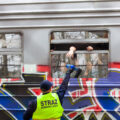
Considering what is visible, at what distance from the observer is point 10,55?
4.14m

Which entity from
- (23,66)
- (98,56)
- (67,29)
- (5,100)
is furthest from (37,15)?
(5,100)

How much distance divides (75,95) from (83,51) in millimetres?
679

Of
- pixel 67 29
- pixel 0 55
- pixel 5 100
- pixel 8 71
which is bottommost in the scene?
pixel 5 100

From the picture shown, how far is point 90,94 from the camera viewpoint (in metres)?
3.97

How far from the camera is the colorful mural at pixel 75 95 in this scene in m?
3.94

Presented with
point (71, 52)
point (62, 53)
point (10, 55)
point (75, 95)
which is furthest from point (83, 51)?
point (10, 55)

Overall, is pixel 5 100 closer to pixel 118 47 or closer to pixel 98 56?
pixel 98 56

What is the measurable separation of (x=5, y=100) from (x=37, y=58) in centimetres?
82

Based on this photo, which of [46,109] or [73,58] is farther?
[73,58]

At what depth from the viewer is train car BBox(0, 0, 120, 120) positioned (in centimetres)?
397

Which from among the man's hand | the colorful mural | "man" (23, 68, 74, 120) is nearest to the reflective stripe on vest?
"man" (23, 68, 74, 120)

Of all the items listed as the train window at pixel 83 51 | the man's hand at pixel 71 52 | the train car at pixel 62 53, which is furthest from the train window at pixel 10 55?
the man's hand at pixel 71 52

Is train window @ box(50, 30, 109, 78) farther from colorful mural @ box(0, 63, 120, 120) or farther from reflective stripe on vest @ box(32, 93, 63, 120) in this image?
reflective stripe on vest @ box(32, 93, 63, 120)

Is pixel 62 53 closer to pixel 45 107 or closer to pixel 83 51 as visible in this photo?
pixel 83 51
